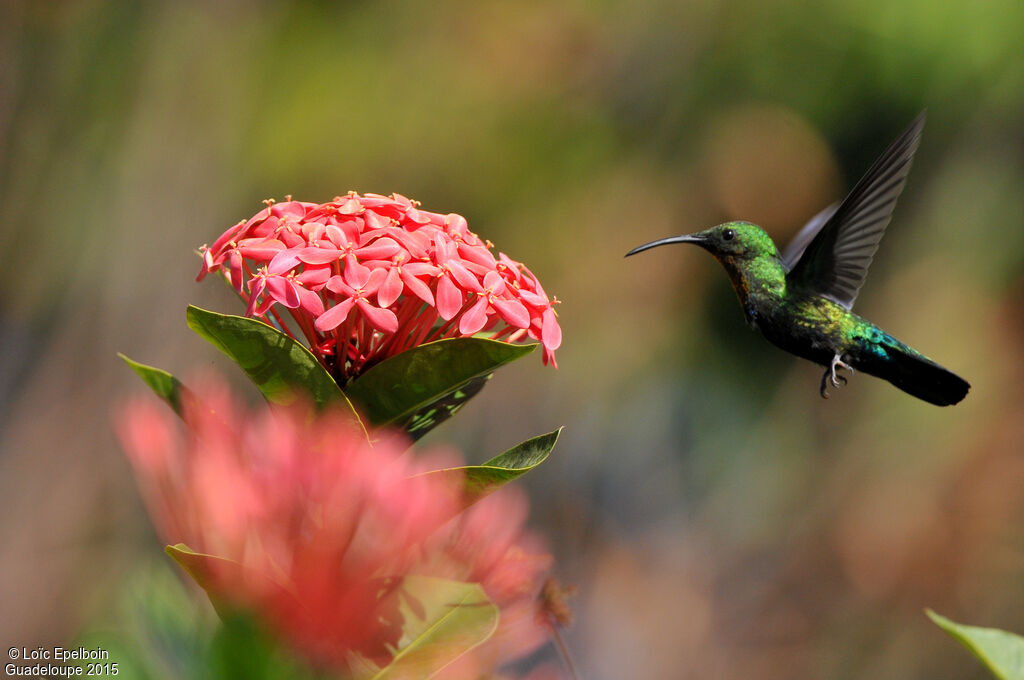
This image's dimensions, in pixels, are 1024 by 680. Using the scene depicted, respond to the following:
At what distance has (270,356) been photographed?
53.2 inches

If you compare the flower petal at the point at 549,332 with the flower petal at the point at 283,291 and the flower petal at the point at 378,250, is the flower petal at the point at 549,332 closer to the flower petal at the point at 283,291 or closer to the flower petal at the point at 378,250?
the flower petal at the point at 378,250

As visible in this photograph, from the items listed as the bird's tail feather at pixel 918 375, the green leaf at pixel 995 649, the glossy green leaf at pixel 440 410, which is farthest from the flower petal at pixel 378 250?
the bird's tail feather at pixel 918 375

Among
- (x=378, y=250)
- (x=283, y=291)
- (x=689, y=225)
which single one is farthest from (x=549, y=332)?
(x=689, y=225)

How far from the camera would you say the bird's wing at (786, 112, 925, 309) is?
2.27 meters

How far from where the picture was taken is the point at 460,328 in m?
1.51

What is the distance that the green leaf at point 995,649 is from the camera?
3.65 ft

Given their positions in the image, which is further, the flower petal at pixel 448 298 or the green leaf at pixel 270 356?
the flower petal at pixel 448 298

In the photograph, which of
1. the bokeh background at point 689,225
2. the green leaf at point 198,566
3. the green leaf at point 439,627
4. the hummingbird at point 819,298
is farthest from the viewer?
the bokeh background at point 689,225

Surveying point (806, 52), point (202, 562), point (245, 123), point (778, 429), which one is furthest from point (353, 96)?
point (202, 562)

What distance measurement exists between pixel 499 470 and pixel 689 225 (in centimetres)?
666

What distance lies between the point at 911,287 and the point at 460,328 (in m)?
6.62

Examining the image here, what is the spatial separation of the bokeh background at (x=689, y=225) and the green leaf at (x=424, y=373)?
Result: 4.76 metres

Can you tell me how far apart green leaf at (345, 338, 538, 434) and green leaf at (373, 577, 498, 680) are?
29 centimetres

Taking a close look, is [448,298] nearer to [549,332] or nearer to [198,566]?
[549,332]
